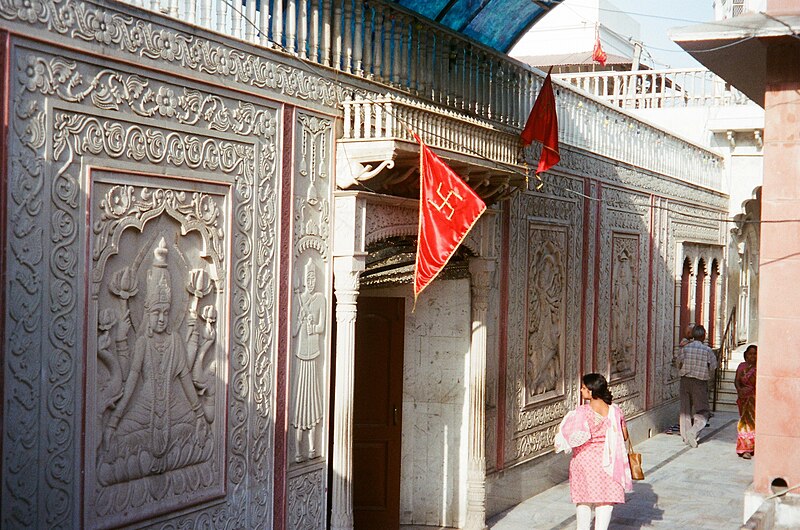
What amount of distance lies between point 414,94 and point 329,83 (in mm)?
1316

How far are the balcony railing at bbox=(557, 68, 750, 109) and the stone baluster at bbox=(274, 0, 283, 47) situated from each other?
12.5 meters

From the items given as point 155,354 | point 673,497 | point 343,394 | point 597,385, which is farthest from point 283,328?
point 673,497

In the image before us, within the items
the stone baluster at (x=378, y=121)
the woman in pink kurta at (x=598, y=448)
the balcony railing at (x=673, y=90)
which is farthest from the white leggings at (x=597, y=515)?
the balcony railing at (x=673, y=90)

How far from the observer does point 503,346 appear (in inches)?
395

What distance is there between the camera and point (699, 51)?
6840mm

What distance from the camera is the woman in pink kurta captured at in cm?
742

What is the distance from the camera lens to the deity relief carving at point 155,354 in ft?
17.5

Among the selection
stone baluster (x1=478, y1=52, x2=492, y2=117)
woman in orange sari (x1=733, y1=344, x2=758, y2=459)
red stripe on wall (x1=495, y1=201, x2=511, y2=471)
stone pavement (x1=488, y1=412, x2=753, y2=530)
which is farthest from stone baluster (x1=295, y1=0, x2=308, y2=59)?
woman in orange sari (x1=733, y1=344, x2=758, y2=459)

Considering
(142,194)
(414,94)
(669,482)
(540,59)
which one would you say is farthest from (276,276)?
(540,59)

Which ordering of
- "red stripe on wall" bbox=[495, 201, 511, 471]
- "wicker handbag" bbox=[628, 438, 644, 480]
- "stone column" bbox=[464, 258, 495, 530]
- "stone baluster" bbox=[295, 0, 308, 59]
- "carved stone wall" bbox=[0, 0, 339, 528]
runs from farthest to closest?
"red stripe on wall" bbox=[495, 201, 511, 471]
"stone column" bbox=[464, 258, 495, 530]
"wicker handbag" bbox=[628, 438, 644, 480]
"stone baluster" bbox=[295, 0, 308, 59]
"carved stone wall" bbox=[0, 0, 339, 528]

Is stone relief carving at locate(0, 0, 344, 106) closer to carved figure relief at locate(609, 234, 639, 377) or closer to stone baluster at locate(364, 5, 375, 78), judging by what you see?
stone baluster at locate(364, 5, 375, 78)

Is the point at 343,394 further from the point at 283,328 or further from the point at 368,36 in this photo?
the point at 368,36

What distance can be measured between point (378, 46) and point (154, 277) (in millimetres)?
3093

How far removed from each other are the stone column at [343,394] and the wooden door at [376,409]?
1.55 m
